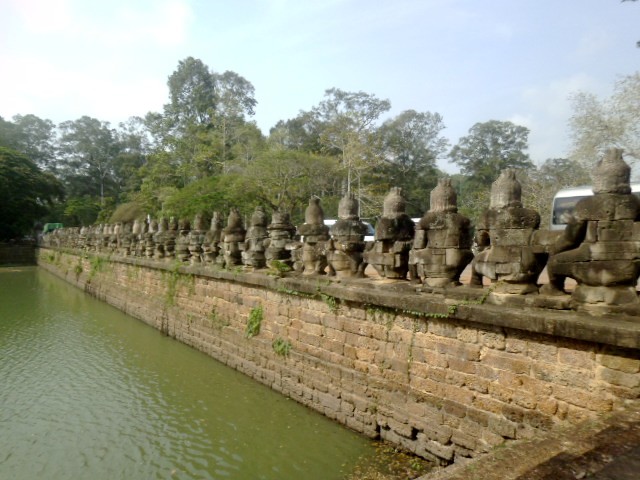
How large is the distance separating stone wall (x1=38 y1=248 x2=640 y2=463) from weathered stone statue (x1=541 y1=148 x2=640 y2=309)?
0.66 ft

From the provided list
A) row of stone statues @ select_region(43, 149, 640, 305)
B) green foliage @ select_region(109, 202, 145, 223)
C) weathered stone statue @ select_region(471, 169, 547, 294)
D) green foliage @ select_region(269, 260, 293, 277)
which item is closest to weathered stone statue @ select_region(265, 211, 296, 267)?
row of stone statues @ select_region(43, 149, 640, 305)

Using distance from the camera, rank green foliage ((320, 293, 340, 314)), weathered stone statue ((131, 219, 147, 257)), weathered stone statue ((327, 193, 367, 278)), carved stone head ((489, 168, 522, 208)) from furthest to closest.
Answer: weathered stone statue ((131, 219, 147, 257)) < weathered stone statue ((327, 193, 367, 278)) < green foliage ((320, 293, 340, 314)) < carved stone head ((489, 168, 522, 208))

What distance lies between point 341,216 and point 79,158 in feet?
193

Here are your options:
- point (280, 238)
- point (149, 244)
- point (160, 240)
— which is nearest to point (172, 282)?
point (160, 240)

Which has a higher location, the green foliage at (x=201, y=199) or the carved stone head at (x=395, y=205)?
the green foliage at (x=201, y=199)

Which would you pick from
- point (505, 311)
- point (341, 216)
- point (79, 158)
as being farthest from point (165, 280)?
point (79, 158)

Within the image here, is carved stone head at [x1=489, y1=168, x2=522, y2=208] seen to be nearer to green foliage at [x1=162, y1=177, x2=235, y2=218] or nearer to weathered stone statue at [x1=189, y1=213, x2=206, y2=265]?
weathered stone statue at [x1=189, y1=213, x2=206, y2=265]

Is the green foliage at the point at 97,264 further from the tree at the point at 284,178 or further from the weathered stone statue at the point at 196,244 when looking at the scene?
the weathered stone statue at the point at 196,244

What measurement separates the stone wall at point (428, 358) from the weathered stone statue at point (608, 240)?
0.66 feet

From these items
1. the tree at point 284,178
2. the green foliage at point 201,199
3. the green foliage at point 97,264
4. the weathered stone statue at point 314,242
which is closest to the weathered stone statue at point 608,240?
the weathered stone statue at point 314,242

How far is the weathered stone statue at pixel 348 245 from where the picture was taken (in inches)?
227

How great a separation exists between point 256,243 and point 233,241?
0.82 meters

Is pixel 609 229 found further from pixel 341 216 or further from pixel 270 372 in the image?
pixel 270 372

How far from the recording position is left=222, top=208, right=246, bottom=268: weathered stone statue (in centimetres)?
814
